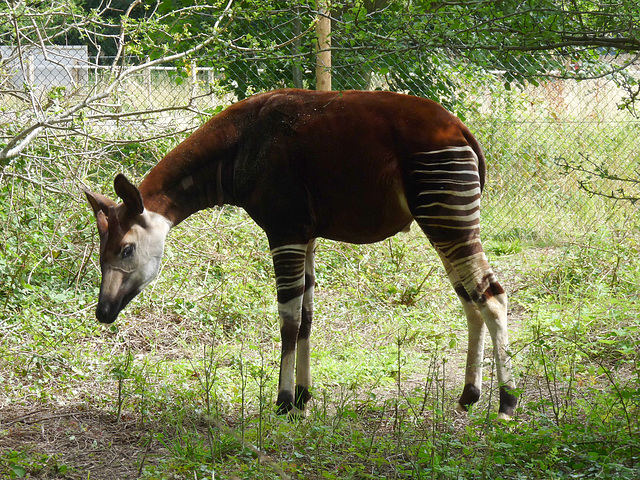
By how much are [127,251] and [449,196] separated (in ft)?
5.74

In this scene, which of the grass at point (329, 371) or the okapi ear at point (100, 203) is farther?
the okapi ear at point (100, 203)

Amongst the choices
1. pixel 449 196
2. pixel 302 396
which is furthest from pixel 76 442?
pixel 449 196

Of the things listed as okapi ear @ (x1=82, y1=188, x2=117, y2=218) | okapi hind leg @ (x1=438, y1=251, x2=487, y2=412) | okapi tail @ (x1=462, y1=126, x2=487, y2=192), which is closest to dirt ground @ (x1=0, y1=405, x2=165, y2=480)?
okapi ear @ (x1=82, y1=188, x2=117, y2=218)

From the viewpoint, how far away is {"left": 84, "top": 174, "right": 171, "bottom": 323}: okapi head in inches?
143

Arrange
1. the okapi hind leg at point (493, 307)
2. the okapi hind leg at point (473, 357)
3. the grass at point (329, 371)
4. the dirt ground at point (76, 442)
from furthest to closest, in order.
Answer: the okapi hind leg at point (473, 357) < the okapi hind leg at point (493, 307) < the dirt ground at point (76, 442) < the grass at point (329, 371)

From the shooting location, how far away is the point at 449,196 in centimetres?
345

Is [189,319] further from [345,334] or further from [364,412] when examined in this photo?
[364,412]

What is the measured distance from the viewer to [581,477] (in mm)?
2500

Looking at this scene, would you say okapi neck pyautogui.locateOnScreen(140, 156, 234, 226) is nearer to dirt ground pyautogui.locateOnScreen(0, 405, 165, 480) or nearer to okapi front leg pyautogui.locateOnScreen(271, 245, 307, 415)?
okapi front leg pyautogui.locateOnScreen(271, 245, 307, 415)

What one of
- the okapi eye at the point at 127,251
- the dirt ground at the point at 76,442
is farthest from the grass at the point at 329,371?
the okapi eye at the point at 127,251

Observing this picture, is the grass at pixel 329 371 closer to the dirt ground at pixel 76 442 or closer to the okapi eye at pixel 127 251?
the dirt ground at pixel 76 442

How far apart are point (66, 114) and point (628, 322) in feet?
13.4

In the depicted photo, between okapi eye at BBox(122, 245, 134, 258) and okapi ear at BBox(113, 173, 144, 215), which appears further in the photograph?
okapi eye at BBox(122, 245, 134, 258)

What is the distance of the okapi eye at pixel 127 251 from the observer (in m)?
3.64
